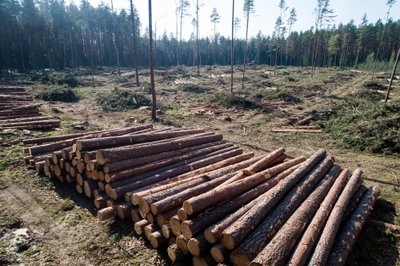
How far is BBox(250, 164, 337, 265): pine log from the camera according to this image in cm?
409

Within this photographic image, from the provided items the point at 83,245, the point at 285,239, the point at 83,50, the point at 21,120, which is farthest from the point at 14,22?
the point at 285,239

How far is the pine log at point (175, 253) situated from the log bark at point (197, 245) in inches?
15.9

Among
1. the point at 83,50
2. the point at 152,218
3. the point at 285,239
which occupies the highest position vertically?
the point at 83,50

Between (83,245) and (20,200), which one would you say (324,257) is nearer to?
(83,245)

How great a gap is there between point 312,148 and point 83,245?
10.6 m

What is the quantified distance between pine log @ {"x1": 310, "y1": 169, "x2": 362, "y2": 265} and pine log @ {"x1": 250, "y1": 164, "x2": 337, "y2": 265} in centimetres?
35

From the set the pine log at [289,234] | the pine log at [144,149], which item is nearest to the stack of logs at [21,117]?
the pine log at [144,149]

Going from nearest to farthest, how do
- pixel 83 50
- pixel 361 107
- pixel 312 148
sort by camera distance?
1. pixel 312 148
2. pixel 361 107
3. pixel 83 50

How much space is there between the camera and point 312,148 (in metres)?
12.5

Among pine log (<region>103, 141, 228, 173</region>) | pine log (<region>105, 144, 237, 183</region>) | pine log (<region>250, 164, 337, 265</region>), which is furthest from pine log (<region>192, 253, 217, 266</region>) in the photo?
pine log (<region>103, 141, 228, 173</region>)

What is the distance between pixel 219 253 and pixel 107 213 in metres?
3.18

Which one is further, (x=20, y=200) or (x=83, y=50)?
(x=83, y=50)

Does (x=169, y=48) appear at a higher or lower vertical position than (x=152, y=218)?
higher

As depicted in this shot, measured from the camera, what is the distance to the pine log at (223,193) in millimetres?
5102
